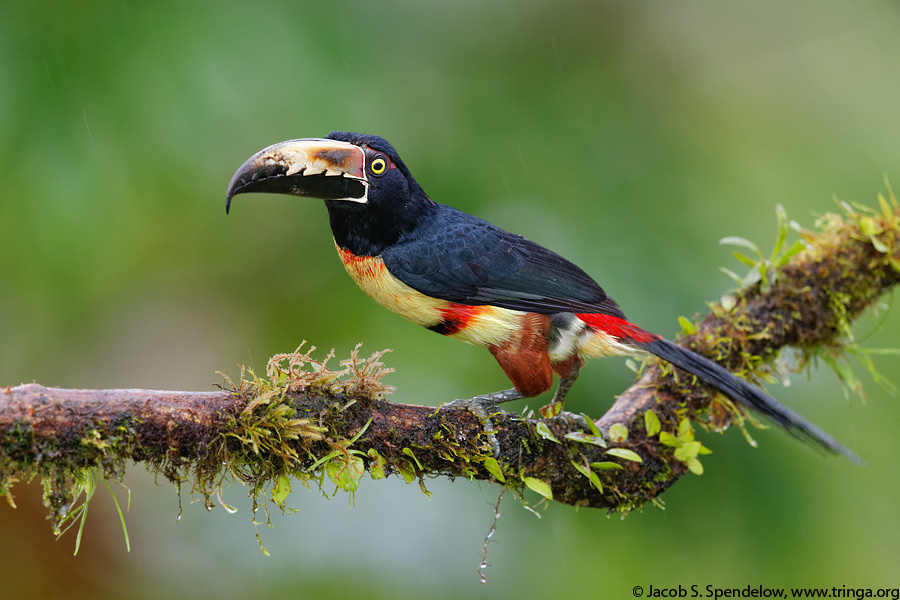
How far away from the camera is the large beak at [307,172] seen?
267 centimetres

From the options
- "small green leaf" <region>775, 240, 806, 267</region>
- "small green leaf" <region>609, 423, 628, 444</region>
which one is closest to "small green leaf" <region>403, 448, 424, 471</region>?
"small green leaf" <region>609, 423, 628, 444</region>

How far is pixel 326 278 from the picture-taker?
4059mm

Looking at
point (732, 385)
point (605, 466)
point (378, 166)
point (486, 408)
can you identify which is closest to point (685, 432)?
point (732, 385)

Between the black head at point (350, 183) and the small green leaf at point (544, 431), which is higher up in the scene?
the black head at point (350, 183)

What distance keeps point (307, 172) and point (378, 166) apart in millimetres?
289

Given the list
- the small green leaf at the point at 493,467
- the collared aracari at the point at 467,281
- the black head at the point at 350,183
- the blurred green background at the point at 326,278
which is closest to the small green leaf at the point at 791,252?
the blurred green background at the point at 326,278

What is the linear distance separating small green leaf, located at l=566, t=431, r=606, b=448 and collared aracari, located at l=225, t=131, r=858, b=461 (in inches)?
9.9

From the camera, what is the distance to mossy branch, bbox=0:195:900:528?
2037 mm

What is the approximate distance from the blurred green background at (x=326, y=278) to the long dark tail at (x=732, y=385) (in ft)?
2.77

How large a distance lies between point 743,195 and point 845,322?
1.42 m

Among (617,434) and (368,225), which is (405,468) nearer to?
(617,434)

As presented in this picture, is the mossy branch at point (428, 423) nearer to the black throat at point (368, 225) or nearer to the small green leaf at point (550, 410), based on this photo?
the small green leaf at point (550, 410)

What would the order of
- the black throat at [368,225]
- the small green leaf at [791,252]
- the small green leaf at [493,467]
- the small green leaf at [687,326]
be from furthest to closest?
the small green leaf at [791,252]
the small green leaf at [687,326]
the black throat at [368,225]
the small green leaf at [493,467]

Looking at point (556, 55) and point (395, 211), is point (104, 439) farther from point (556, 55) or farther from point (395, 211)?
point (556, 55)
